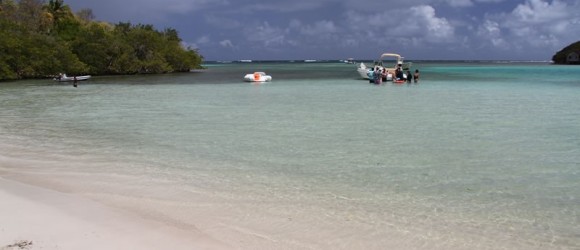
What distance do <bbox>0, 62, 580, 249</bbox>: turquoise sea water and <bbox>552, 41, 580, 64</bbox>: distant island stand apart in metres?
160

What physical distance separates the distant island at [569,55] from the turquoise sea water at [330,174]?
→ 525 ft

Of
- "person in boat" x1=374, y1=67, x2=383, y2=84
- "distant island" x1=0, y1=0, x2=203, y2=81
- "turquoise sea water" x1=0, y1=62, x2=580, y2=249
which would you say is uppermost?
"distant island" x1=0, y1=0, x2=203, y2=81

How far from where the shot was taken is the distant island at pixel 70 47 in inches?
1925

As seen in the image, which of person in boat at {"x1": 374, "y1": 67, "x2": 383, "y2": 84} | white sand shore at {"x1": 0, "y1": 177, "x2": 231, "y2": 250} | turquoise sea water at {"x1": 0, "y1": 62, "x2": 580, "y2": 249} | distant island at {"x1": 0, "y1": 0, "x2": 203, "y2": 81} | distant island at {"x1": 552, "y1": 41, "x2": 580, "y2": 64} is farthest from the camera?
distant island at {"x1": 552, "y1": 41, "x2": 580, "y2": 64}

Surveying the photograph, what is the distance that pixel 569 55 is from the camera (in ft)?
507

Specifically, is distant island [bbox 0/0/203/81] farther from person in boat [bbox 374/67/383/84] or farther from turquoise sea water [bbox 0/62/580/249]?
turquoise sea water [bbox 0/62/580/249]

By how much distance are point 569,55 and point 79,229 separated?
180 meters

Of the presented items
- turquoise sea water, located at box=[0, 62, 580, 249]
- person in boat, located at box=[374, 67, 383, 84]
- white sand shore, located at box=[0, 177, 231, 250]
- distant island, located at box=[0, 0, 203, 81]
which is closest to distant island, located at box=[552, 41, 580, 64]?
distant island, located at box=[0, 0, 203, 81]

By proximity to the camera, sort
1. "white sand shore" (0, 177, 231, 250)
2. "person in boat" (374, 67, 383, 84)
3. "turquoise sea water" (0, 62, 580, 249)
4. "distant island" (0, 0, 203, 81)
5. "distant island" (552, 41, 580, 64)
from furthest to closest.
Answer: "distant island" (552, 41, 580, 64)
"distant island" (0, 0, 203, 81)
"person in boat" (374, 67, 383, 84)
"turquoise sea water" (0, 62, 580, 249)
"white sand shore" (0, 177, 231, 250)

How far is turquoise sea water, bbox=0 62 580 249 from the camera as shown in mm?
5469

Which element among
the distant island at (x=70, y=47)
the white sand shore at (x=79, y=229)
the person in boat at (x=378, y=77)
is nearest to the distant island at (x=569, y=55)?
the distant island at (x=70, y=47)

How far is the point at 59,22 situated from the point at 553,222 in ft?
244

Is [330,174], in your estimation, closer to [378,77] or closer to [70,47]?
[378,77]

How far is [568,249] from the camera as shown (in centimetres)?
491
